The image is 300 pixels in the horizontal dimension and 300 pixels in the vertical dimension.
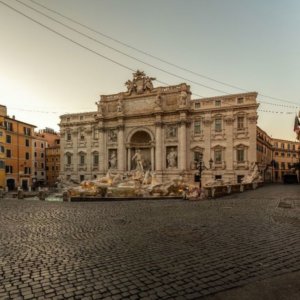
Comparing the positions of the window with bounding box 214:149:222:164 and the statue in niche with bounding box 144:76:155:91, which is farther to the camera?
the statue in niche with bounding box 144:76:155:91

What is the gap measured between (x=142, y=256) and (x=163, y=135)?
36.0m

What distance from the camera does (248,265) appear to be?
6.00m

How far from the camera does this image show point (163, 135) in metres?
42.3

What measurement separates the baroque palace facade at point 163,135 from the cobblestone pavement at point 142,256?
2531 cm

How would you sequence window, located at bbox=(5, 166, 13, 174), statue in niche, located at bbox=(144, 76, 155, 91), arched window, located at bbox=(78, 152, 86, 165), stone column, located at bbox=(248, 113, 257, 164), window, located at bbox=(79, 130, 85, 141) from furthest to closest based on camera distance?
window, located at bbox=(79, 130, 85, 141), arched window, located at bbox=(78, 152, 86, 165), window, located at bbox=(5, 166, 13, 174), statue in niche, located at bbox=(144, 76, 155, 91), stone column, located at bbox=(248, 113, 257, 164)

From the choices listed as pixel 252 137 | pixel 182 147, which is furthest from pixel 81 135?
pixel 252 137

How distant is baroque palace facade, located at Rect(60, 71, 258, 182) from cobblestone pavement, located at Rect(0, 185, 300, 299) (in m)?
25.3

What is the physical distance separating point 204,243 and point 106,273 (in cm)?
324

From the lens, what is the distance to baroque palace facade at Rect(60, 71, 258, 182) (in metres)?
37.8

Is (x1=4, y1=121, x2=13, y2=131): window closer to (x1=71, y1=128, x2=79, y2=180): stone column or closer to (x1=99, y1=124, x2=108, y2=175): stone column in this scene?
(x1=71, y1=128, x2=79, y2=180): stone column

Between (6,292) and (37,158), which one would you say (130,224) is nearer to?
(6,292)

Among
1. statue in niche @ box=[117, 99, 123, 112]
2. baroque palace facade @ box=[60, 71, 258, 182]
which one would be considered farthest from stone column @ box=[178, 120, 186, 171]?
statue in niche @ box=[117, 99, 123, 112]

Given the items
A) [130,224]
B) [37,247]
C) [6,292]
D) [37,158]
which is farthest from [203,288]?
[37,158]

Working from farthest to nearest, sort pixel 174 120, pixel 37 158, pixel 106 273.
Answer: pixel 37 158 → pixel 174 120 → pixel 106 273
